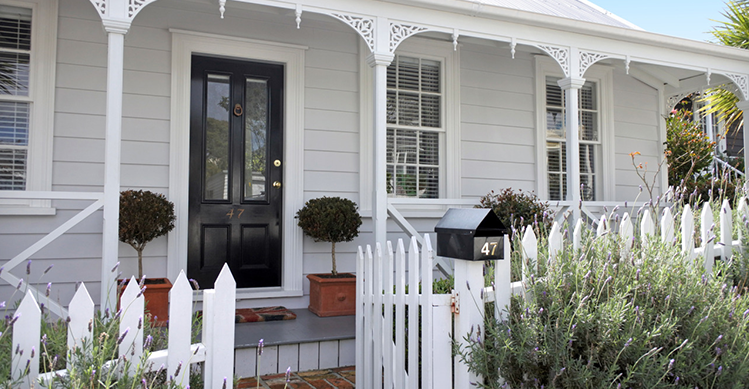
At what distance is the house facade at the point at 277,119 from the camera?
4.70 metres

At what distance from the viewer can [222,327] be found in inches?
79.3

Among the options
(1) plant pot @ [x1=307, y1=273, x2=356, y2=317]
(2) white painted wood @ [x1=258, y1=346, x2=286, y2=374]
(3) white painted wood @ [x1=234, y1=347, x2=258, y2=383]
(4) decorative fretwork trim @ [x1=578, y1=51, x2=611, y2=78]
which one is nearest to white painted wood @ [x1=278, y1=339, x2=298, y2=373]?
(2) white painted wood @ [x1=258, y1=346, x2=286, y2=374]

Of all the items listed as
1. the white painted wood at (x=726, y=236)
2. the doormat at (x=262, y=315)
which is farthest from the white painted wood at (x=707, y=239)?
the doormat at (x=262, y=315)

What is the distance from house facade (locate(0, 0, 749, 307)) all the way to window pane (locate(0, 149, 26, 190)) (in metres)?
0.02

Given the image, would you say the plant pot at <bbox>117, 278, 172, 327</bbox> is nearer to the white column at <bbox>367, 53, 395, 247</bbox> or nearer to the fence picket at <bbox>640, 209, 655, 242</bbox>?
the white column at <bbox>367, 53, 395, 247</bbox>

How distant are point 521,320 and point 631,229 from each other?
1092mm

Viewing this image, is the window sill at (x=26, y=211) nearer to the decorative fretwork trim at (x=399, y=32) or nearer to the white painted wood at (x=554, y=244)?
the decorative fretwork trim at (x=399, y=32)

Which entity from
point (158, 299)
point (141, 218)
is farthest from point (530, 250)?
point (141, 218)

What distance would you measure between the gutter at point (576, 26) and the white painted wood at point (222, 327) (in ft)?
11.6

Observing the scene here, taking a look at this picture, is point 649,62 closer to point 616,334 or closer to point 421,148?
point 421,148

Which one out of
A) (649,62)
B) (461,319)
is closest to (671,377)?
(461,319)

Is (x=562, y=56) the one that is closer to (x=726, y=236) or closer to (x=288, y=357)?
(x=726, y=236)

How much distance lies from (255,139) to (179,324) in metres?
3.84

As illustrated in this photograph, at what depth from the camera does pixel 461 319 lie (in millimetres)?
2443
